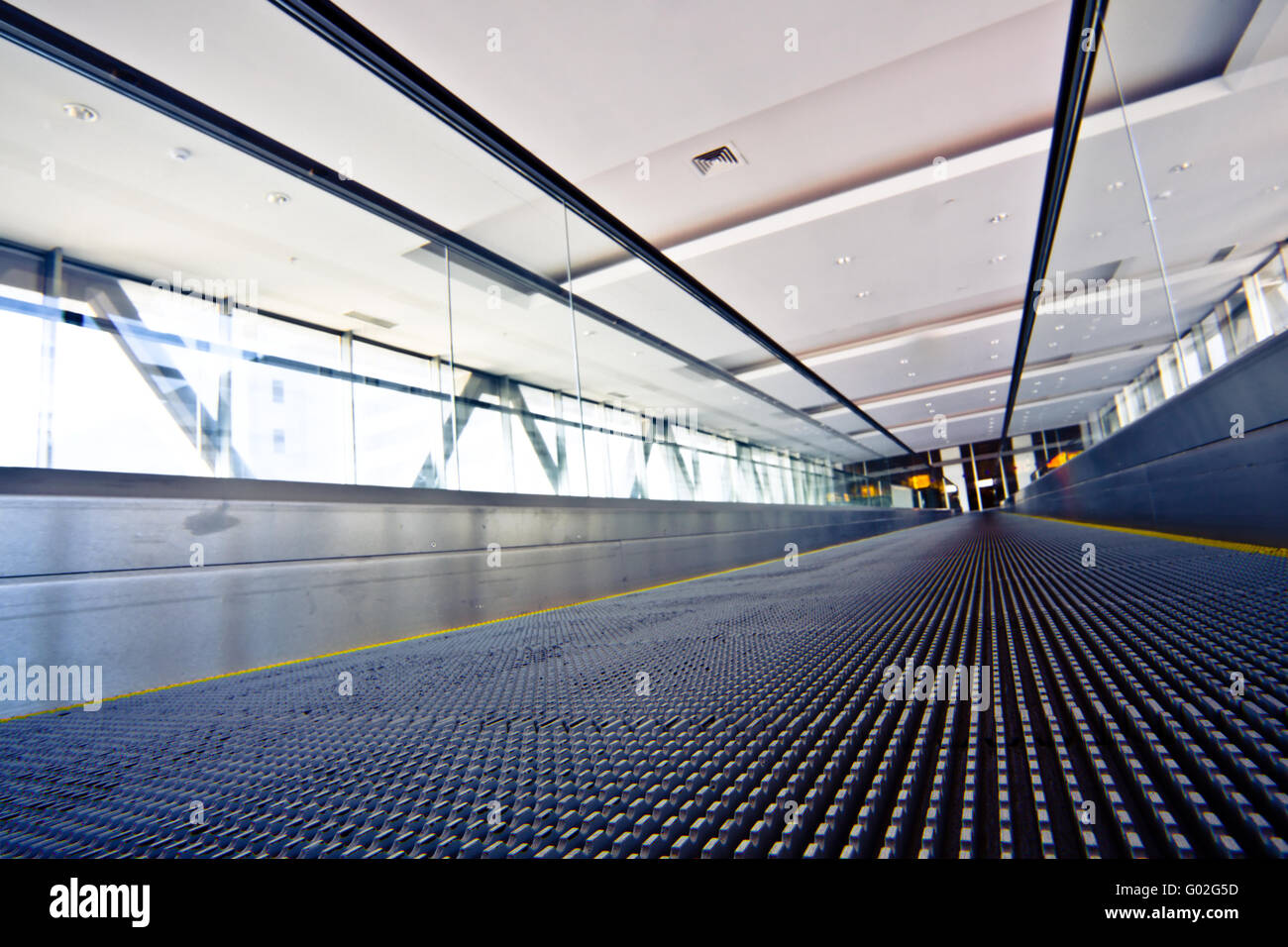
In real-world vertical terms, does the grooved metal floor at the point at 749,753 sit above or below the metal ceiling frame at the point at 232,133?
below

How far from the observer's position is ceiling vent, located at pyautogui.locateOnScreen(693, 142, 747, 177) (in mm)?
6121

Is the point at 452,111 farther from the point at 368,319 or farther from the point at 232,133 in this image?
the point at 368,319

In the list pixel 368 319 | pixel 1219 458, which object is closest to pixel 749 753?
pixel 1219 458

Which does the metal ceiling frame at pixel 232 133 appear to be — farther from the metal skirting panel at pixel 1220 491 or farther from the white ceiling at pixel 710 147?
the metal skirting panel at pixel 1220 491

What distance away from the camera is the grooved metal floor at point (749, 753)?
1.72 ft

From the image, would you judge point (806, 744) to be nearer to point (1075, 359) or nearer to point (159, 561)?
point (159, 561)

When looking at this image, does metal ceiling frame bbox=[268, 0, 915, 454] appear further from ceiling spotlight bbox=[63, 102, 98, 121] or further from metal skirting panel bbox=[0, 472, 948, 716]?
metal skirting panel bbox=[0, 472, 948, 716]

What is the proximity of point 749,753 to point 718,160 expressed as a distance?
21.7 ft

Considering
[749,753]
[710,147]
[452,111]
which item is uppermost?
[710,147]

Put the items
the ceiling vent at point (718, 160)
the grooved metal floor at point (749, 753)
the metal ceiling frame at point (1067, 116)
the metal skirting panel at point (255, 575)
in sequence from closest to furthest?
the grooved metal floor at point (749, 753) < the metal skirting panel at point (255, 575) < the metal ceiling frame at point (1067, 116) < the ceiling vent at point (718, 160)

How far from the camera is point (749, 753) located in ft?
2.43

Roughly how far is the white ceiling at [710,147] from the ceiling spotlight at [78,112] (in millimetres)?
115

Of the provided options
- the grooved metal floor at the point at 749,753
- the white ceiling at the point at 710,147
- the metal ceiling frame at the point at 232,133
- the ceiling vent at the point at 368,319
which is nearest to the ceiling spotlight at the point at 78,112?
the white ceiling at the point at 710,147
